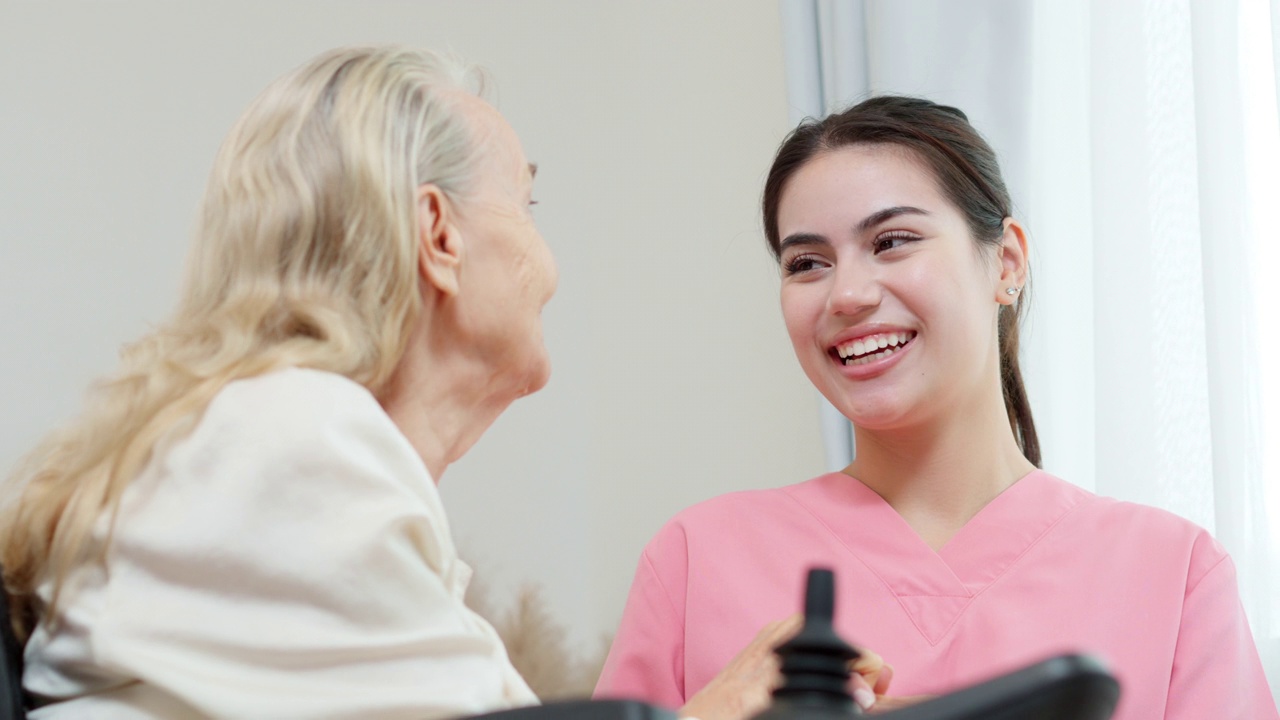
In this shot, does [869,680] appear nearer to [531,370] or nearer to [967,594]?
[967,594]

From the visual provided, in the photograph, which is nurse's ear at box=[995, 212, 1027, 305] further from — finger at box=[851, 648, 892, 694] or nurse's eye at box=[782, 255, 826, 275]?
finger at box=[851, 648, 892, 694]

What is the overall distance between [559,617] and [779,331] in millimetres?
822

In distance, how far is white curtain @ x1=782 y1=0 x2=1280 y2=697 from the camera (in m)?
1.58

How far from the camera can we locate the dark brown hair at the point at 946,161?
4.98ft

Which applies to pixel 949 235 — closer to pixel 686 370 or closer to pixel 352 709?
pixel 352 709

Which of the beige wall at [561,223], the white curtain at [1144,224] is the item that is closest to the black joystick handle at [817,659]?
the white curtain at [1144,224]

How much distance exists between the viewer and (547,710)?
51 centimetres

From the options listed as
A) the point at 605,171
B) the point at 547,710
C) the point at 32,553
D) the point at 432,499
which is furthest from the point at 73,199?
the point at 547,710

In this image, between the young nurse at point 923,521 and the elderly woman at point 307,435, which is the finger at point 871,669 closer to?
the young nurse at point 923,521

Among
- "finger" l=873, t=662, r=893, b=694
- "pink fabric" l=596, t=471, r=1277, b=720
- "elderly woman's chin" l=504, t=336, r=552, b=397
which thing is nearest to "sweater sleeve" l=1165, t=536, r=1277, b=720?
"pink fabric" l=596, t=471, r=1277, b=720

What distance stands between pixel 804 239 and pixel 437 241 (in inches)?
24.6

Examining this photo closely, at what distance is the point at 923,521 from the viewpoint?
151 cm

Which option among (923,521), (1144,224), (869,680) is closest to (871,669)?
(869,680)

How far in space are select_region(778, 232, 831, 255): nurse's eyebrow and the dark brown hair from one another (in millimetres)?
102
